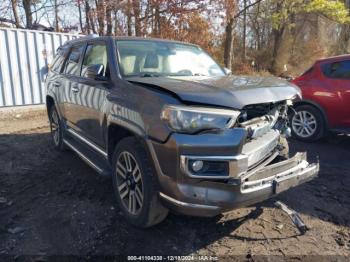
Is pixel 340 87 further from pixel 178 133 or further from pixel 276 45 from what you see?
pixel 276 45

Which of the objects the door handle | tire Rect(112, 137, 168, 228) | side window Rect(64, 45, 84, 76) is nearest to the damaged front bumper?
tire Rect(112, 137, 168, 228)

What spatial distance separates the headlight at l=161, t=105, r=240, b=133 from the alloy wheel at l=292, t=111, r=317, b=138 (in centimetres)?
438

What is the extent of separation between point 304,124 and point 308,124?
0.26ft

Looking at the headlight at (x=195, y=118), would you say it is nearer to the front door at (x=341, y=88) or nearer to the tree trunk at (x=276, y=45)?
the front door at (x=341, y=88)

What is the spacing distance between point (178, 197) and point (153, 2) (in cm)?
1303

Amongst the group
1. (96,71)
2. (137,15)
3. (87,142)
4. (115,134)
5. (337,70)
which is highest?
(137,15)

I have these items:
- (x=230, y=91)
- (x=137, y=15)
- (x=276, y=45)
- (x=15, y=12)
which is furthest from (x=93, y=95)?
(x=276, y=45)

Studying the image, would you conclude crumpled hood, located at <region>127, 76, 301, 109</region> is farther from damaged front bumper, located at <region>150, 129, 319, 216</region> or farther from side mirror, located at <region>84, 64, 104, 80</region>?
side mirror, located at <region>84, 64, 104, 80</region>

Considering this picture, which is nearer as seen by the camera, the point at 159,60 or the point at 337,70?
the point at 159,60

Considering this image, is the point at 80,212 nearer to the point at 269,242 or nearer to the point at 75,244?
the point at 75,244

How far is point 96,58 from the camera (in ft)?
13.8

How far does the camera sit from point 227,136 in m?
2.60

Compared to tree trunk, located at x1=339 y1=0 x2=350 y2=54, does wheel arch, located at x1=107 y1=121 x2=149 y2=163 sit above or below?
below

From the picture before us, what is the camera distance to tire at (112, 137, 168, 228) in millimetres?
2920
